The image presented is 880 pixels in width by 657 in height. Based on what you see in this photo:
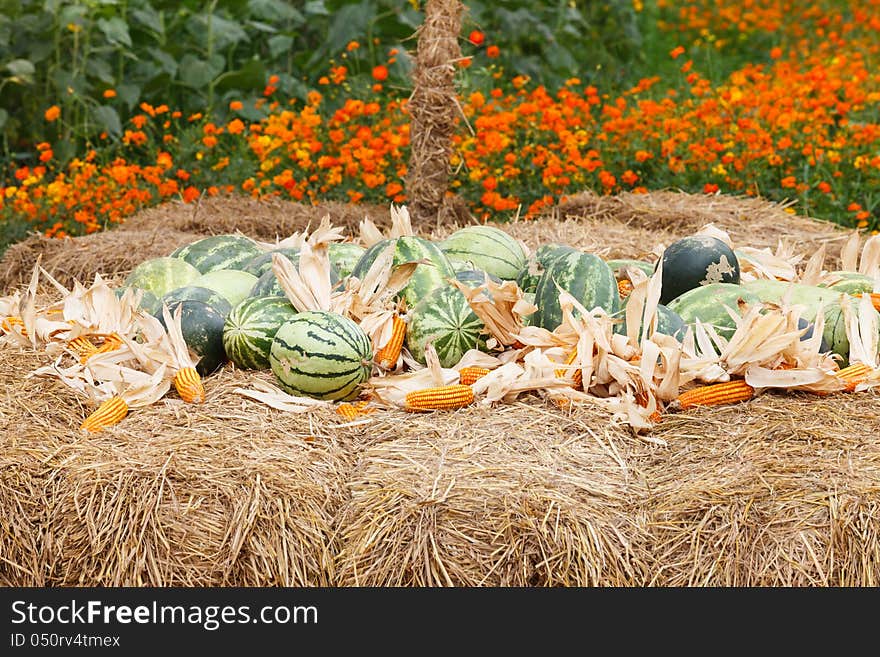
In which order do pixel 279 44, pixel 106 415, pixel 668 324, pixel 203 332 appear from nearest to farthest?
pixel 106 415
pixel 668 324
pixel 203 332
pixel 279 44

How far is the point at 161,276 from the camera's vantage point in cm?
402

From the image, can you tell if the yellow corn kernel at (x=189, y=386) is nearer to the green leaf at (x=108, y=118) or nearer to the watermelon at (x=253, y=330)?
the watermelon at (x=253, y=330)

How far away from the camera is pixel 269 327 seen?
3.47 metres

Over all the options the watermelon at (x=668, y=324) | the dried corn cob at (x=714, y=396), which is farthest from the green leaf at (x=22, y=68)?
the dried corn cob at (x=714, y=396)

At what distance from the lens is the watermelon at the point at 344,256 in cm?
401

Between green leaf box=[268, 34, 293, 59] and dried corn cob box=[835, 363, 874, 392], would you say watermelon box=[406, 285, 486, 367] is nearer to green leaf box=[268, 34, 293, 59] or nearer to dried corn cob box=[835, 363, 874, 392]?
dried corn cob box=[835, 363, 874, 392]

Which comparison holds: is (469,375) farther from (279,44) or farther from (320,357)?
(279,44)

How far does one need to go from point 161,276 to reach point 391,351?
103cm

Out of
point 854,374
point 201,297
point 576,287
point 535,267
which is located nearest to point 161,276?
point 201,297

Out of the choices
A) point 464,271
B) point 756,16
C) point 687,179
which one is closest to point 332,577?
point 464,271

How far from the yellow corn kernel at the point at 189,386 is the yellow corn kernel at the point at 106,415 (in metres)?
0.17

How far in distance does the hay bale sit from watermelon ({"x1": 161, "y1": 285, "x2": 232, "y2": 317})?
2.44 ft

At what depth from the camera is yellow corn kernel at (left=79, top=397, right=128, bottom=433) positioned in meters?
3.08

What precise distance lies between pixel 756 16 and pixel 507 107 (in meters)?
5.26
